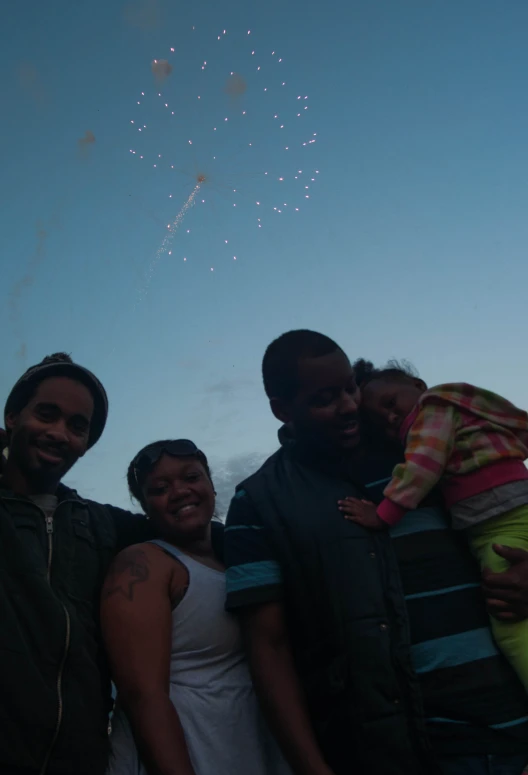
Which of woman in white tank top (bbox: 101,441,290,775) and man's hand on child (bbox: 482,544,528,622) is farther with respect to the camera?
woman in white tank top (bbox: 101,441,290,775)

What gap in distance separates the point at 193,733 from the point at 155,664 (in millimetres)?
451

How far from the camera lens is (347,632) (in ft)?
8.67

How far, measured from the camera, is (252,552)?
2971 millimetres

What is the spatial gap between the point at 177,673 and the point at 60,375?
6.76 feet

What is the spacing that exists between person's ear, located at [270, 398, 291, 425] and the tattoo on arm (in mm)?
1211

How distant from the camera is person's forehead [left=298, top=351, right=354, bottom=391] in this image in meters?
3.40

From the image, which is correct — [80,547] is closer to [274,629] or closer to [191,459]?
[191,459]

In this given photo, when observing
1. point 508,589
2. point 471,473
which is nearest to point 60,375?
point 471,473

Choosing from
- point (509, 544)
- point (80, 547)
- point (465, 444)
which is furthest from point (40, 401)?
point (509, 544)

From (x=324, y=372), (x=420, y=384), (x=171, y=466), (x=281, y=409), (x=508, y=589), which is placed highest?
(x=420, y=384)

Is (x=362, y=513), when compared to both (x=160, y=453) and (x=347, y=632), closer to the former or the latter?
(x=347, y=632)

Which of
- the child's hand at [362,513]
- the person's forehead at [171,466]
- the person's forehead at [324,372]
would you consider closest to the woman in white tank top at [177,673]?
the person's forehead at [171,466]

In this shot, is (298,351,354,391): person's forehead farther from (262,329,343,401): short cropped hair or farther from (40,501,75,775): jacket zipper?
(40,501,75,775): jacket zipper

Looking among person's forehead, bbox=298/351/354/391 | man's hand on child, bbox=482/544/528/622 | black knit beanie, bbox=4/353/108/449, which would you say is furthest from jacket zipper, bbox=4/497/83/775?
man's hand on child, bbox=482/544/528/622
